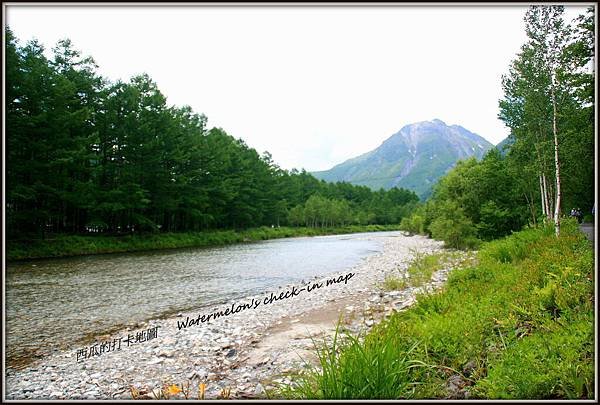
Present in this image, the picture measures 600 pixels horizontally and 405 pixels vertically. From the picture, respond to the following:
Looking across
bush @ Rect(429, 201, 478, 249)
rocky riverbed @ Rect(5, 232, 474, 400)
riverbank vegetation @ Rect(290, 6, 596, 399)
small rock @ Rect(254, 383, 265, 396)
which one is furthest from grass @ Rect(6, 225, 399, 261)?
bush @ Rect(429, 201, 478, 249)

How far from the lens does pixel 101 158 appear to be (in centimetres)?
4012

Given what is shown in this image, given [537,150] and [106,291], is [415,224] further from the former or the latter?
[106,291]

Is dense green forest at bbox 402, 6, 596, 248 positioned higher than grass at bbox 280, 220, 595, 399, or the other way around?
dense green forest at bbox 402, 6, 596, 248

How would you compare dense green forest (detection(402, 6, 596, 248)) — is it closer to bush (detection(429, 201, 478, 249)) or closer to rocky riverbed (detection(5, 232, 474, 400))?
bush (detection(429, 201, 478, 249))

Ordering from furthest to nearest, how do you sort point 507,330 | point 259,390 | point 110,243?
point 110,243
point 507,330
point 259,390

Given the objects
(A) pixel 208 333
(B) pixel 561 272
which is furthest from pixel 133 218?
(B) pixel 561 272

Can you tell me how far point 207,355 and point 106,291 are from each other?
31.1 ft

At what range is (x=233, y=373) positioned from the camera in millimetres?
7047

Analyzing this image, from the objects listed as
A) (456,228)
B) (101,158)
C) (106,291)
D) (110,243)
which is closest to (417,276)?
(106,291)

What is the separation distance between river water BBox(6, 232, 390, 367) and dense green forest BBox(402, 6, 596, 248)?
12.0 m

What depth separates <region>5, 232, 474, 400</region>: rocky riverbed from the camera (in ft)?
21.5

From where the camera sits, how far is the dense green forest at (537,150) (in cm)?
1430

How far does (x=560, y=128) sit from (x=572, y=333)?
1653 centimetres

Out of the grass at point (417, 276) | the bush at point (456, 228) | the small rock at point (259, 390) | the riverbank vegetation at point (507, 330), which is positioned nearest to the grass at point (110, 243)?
the grass at point (417, 276)
